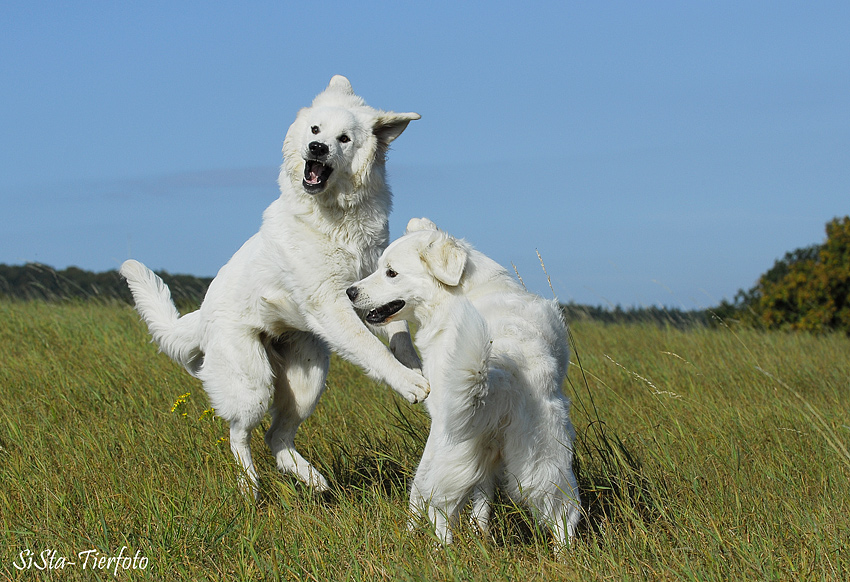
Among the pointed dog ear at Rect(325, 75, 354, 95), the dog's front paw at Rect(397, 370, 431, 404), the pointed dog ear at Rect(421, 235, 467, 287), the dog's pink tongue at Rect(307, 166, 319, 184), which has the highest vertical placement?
the pointed dog ear at Rect(325, 75, 354, 95)

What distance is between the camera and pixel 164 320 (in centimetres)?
513

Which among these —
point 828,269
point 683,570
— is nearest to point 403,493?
point 683,570

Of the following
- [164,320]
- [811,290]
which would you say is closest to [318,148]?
[164,320]

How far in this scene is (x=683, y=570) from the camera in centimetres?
285

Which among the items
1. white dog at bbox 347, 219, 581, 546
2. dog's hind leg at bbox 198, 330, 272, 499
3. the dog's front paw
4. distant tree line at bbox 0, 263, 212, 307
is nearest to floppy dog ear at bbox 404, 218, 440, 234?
white dog at bbox 347, 219, 581, 546

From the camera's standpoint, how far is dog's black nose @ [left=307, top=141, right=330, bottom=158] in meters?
4.14

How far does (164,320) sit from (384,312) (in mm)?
2014

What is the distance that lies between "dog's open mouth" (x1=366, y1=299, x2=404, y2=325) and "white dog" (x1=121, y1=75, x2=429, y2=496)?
101 millimetres

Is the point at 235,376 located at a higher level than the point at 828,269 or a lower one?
lower

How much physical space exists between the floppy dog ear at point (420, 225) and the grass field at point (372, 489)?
113cm

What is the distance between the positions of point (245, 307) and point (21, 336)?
4634 millimetres

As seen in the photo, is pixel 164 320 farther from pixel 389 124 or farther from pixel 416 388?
pixel 416 388

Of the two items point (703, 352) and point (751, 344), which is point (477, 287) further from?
point (751, 344)

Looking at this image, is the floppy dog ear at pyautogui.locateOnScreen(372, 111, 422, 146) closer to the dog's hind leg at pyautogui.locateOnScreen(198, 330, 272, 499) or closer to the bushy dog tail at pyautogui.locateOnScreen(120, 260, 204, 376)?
the dog's hind leg at pyautogui.locateOnScreen(198, 330, 272, 499)
